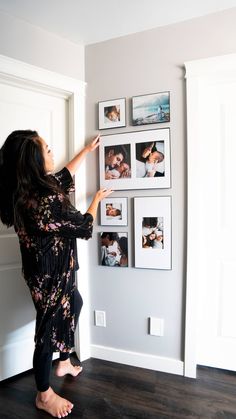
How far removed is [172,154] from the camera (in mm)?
1776

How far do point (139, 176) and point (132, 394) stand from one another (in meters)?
1.33

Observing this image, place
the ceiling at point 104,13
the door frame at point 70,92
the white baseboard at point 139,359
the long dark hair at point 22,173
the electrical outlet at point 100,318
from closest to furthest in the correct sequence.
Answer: the long dark hair at point 22,173, the ceiling at point 104,13, the door frame at point 70,92, the white baseboard at point 139,359, the electrical outlet at point 100,318

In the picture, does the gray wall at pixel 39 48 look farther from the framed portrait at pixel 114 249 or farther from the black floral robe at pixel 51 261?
the framed portrait at pixel 114 249

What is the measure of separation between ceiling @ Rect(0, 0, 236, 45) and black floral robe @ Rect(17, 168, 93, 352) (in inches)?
44.5

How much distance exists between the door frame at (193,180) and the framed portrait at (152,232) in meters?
0.14

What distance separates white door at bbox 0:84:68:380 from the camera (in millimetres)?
1776

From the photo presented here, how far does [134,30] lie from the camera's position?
1813mm

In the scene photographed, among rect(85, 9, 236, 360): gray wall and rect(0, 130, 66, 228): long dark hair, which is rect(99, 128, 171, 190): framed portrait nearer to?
rect(85, 9, 236, 360): gray wall

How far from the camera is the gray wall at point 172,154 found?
1720mm

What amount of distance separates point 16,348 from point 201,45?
2.28m

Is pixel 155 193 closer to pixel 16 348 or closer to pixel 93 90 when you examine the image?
pixel 93 90

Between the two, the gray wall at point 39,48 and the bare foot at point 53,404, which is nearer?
the bare foot at point 53,404

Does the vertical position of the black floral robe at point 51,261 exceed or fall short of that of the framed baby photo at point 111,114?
it falls short

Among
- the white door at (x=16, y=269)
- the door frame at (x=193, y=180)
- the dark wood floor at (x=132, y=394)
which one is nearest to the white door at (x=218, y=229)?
the door frame at (x=193, y=180)
